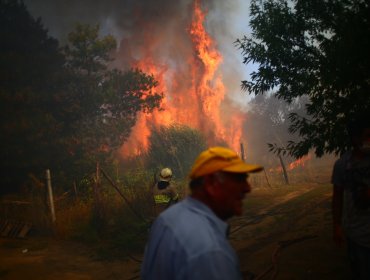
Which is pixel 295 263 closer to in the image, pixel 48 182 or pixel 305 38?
pixel 305 38

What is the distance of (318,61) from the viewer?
6906 mm

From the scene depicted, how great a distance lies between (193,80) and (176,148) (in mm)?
22969

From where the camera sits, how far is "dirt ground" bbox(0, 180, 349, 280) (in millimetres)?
5902

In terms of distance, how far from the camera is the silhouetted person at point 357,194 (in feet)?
10.3

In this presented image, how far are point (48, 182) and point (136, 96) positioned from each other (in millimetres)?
14178

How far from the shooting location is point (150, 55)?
1743 inches

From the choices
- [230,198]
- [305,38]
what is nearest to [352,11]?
[305,38]

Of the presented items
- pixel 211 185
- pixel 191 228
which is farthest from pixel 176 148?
pixel 191 228

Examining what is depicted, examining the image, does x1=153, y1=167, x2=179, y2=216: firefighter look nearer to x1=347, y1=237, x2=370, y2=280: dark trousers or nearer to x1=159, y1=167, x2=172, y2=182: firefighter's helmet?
x1=159, y1=167, x2=172, y2=182: firefighter's helmet

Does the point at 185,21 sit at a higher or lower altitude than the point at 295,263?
higher

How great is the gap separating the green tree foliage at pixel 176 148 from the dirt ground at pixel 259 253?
10880 millimetres

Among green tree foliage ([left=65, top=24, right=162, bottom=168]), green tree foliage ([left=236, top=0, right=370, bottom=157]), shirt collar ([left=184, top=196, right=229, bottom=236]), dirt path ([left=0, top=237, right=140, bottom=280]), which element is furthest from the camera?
green tree foliage ([left=65, top=24, right=162, bottom=168])

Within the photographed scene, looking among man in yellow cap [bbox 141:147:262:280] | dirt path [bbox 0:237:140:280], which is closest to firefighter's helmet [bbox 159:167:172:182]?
dirt path [bbox 0:237:140:280]

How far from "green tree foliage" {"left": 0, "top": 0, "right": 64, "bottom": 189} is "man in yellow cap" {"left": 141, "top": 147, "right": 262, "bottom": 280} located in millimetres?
18251
